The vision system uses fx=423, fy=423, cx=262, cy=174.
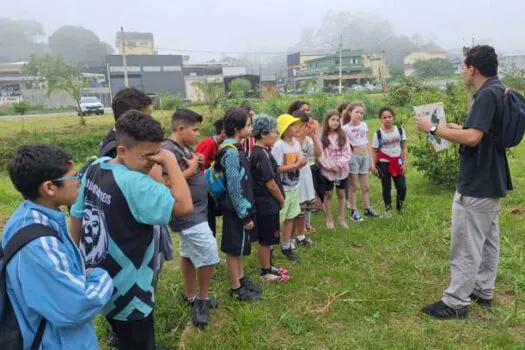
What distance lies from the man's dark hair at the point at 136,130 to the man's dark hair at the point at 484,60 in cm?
231

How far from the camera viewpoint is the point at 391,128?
546 cm

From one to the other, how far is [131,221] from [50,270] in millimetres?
517

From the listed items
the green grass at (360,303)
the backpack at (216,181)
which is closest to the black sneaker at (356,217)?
the green grass at (360,303)

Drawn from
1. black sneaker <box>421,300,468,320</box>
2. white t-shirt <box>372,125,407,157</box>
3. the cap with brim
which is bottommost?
black sneaker <box>421,300,468,320</box>

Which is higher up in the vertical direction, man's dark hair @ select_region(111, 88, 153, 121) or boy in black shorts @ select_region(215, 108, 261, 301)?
man's dark hair @ select_region(111, 88, 153, 121)

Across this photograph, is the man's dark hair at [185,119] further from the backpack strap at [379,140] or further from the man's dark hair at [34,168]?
the backpack strap at [379,140]

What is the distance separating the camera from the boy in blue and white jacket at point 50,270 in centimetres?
154

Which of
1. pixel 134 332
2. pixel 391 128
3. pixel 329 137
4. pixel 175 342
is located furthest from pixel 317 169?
pixel 134 332

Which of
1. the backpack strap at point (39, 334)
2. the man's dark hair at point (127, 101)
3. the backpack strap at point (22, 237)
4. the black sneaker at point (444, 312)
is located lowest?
the black sneaker at point (444, 312)

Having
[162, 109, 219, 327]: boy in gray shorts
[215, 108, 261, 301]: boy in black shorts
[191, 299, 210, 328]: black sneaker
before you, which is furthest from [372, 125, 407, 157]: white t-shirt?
[191, 299, 210, 328]: black sneaker

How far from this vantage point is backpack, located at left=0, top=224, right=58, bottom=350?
1.55 m

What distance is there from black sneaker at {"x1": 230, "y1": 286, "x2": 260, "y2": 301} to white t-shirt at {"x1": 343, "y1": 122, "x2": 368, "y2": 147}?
276 centimetres

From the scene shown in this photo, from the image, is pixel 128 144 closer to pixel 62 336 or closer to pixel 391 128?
pixel 62 336

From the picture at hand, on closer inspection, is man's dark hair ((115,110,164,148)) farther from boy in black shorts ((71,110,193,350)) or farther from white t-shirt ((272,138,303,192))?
white t-shirt ((272,138,303,192))
